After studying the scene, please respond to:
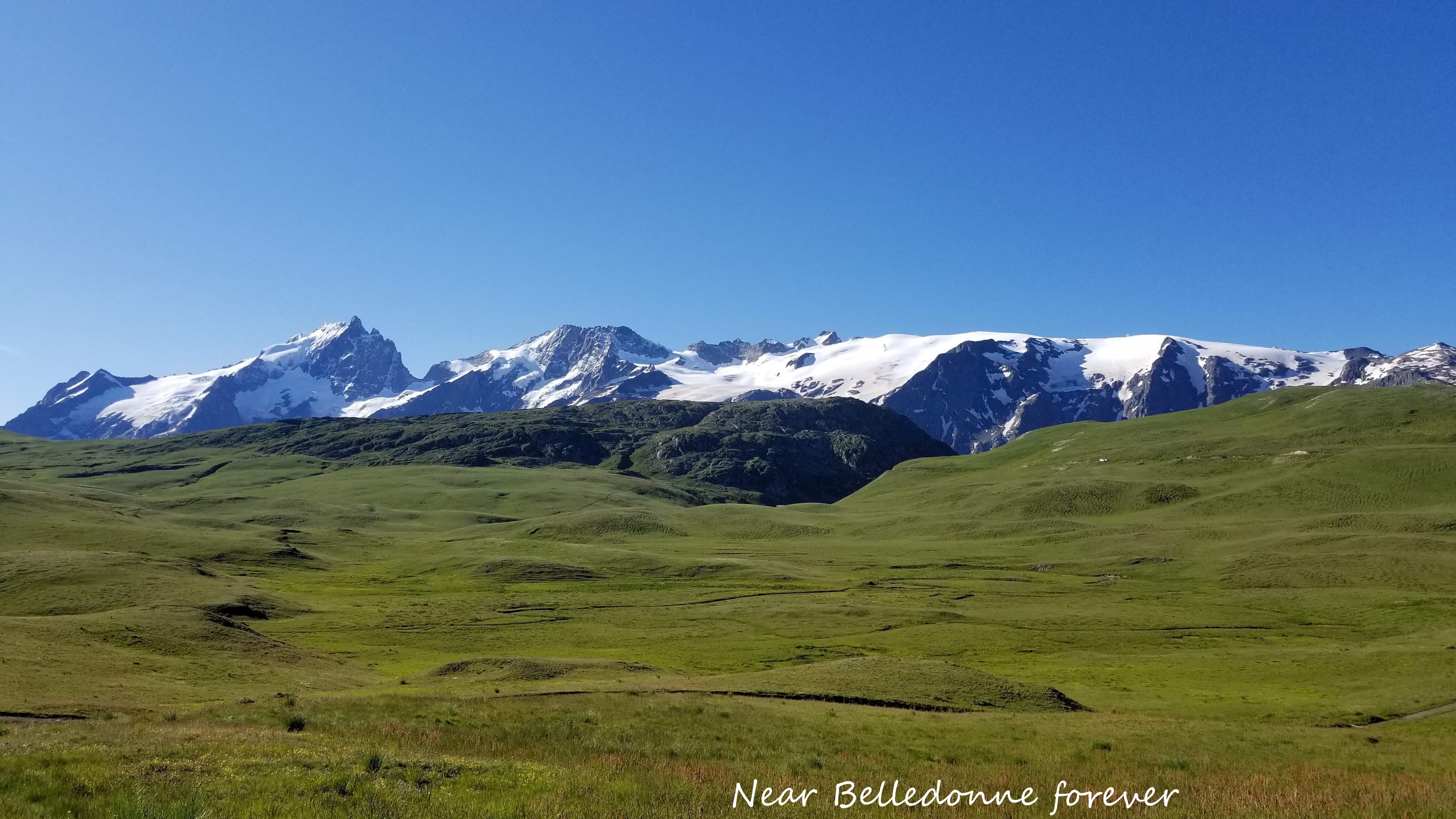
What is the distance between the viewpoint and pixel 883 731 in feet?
128

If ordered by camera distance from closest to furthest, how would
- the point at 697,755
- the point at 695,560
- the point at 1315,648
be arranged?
the point at 697,755
the point at 1315,648
the point at 695,560

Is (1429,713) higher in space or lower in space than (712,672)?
higher

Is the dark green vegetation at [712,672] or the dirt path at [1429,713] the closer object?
the dark green vegetation at [712,672]

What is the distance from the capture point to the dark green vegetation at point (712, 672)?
70.3 feet

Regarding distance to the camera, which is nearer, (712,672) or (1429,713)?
(1429,713)

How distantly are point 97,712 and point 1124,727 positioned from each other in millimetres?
46892

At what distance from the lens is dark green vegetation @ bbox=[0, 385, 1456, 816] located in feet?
70.3

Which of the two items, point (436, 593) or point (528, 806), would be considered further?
point (436, 593)

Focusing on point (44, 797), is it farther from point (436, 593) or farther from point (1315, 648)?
point (436, 593)

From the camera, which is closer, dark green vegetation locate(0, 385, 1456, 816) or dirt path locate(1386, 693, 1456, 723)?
dark green vegetation locate(0, 385, 1456, 816)

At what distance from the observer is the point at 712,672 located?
76.9m

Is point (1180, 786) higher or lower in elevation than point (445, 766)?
lower

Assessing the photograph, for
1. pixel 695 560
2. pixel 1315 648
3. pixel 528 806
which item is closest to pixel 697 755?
pixel 528 806

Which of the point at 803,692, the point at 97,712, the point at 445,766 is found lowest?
the point at 803,692
